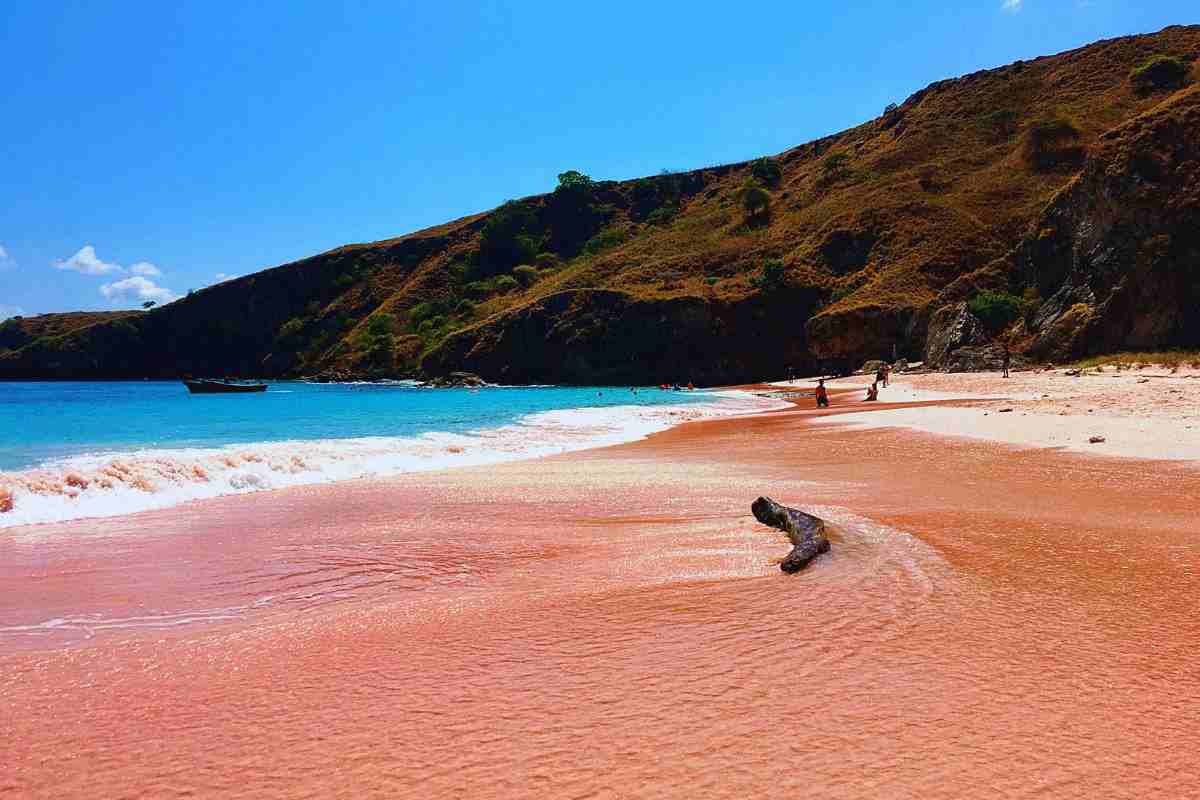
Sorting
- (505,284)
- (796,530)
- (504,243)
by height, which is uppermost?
(504,243)

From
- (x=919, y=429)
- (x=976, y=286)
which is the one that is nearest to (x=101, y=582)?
(x=919, y=429)

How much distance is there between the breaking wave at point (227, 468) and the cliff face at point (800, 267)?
1735 inches

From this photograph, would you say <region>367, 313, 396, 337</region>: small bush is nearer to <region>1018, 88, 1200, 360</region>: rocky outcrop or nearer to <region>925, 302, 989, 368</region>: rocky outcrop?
<region>925, 302, 989, 368</region>: rocky outcrop

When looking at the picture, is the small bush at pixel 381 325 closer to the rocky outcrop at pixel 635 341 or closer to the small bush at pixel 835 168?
the rocky outcrop at pixel 635 341

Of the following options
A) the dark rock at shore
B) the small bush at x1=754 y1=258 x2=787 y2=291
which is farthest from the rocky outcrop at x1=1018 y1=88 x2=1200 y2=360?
the dark rock at shore

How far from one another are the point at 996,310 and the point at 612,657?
63.9 metres

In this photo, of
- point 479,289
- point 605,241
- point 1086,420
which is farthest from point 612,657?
point 605,241

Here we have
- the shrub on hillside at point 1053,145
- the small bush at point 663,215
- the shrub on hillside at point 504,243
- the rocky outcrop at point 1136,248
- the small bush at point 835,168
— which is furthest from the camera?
the shrub on hillside at point 504,243

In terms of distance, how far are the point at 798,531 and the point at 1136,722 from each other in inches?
135

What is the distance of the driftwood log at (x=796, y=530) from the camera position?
5605mm

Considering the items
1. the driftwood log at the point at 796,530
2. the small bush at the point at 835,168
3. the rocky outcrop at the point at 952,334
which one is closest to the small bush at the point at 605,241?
the small bush at the point at 835,168

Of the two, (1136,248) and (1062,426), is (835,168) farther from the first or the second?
(1062,426)

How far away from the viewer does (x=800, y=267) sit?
263 feet

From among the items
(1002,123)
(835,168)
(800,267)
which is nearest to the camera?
(800,267)
